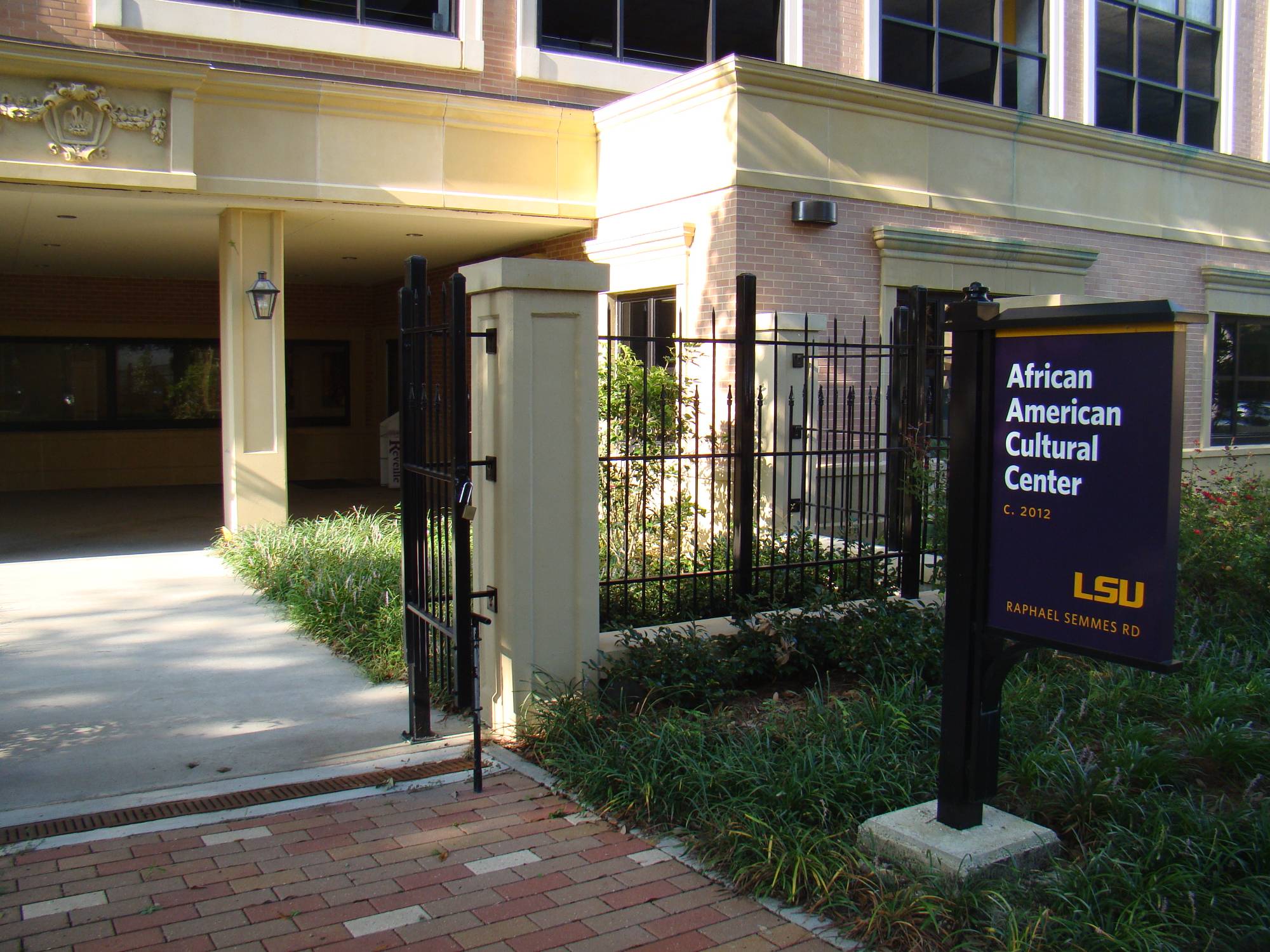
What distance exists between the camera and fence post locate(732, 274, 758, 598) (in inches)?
250

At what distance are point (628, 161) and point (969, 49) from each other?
595 centimetres

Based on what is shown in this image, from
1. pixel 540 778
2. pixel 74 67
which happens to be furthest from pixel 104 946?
pixel 74 67

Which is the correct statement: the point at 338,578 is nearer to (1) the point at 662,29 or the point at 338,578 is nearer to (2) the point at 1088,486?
(2) the point at 1088,486

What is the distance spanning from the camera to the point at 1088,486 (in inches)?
132

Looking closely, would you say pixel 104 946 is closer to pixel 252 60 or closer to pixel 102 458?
pixel 252 60

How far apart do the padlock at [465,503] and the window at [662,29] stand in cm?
942

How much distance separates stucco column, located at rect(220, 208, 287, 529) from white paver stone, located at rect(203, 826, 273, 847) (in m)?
6.84

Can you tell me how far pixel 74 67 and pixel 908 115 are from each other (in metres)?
7.95

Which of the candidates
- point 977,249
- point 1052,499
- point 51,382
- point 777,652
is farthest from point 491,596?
point 51,382

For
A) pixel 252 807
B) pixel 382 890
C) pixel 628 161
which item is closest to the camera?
pixel 382 890

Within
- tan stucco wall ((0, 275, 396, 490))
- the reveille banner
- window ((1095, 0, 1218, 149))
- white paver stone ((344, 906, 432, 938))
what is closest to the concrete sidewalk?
white paver stone ((344, 906, 432, 938))

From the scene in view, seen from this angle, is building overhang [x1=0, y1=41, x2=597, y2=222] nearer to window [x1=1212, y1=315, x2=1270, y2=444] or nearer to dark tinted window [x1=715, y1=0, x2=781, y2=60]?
dark tinted window [x1=715, y1=0, x2=781, y2=60]

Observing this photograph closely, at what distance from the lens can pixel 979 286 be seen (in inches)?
152

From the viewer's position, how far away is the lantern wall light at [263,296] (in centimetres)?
1055
